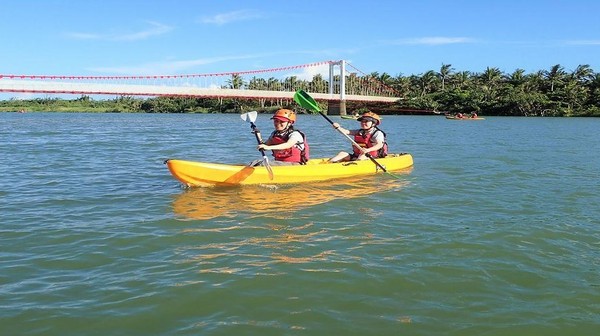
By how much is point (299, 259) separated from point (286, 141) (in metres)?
4.06

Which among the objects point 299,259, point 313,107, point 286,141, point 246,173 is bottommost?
point 299,259

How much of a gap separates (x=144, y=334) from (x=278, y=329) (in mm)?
804

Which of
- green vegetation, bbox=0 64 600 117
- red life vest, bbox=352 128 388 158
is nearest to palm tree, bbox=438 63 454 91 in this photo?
green vegetation, bbox=0 64 600 117

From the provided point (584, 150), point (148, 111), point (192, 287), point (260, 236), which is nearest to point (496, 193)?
point (260, 236)

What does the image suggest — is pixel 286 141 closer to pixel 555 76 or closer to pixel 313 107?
pixel 313 107

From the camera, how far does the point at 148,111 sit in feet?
302

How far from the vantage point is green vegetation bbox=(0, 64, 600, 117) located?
187 feet

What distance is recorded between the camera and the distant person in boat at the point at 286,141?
27.0ft

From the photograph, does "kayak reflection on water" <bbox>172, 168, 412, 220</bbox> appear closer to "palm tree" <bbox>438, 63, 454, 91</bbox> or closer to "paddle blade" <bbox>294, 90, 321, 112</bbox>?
"paddle blade" <bbox>294, 90, 321, 112</bbox>

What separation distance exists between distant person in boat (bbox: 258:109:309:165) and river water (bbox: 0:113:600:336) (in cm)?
66

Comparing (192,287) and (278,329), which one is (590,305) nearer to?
(278,329)

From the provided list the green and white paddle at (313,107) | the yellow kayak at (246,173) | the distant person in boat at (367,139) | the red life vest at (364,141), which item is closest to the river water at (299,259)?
the yellow kayak at (246,173)

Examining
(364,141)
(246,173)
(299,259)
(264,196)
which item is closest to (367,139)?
(364,141)

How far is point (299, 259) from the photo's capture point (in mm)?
4598
